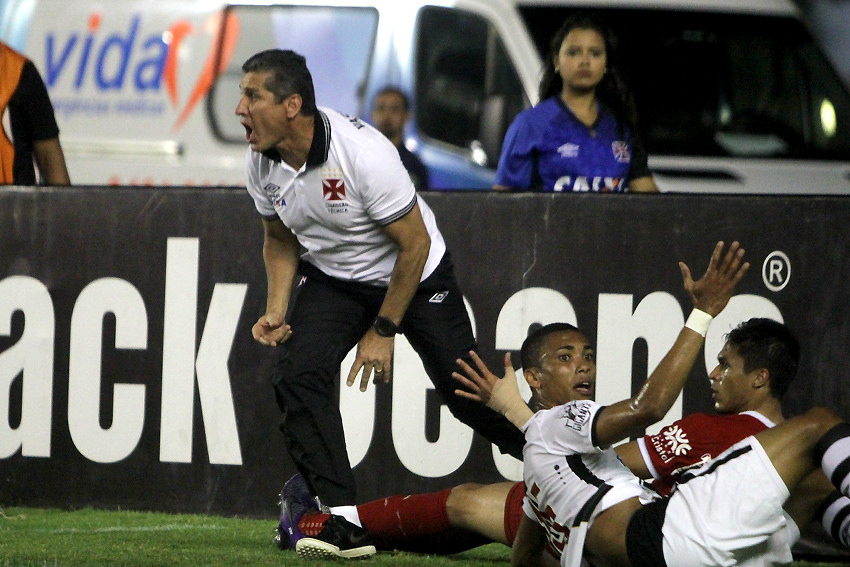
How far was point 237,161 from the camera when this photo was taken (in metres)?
8.96

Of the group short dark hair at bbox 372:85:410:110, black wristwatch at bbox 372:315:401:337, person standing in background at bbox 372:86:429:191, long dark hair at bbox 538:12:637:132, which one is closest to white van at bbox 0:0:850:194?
short dark hair at bbox 372:85:410:110

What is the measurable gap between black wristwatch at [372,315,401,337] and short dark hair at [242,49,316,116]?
0.79 meters

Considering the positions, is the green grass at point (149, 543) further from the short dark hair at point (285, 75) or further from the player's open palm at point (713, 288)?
the short dark hair at point (285, 75)

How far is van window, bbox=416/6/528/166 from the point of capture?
27.3ft

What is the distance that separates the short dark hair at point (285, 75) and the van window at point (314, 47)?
3.93 m

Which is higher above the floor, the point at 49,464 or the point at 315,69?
the point at 315,69

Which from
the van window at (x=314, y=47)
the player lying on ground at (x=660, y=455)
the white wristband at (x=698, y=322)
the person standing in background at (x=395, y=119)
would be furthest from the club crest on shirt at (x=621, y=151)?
the van window at (x=314, y=47)

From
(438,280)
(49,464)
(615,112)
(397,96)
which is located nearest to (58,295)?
(49,464)

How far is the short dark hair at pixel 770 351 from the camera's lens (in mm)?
4203

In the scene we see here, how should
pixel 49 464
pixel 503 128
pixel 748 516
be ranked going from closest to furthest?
pixel 748 516 < pixel 49 464 < pixel 503 128

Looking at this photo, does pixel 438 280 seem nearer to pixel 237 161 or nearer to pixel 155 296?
pixel 155 296

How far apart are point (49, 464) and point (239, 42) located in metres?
4.11

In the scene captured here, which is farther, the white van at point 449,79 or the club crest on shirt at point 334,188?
the white van at point 449,79

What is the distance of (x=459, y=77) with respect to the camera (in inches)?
334
